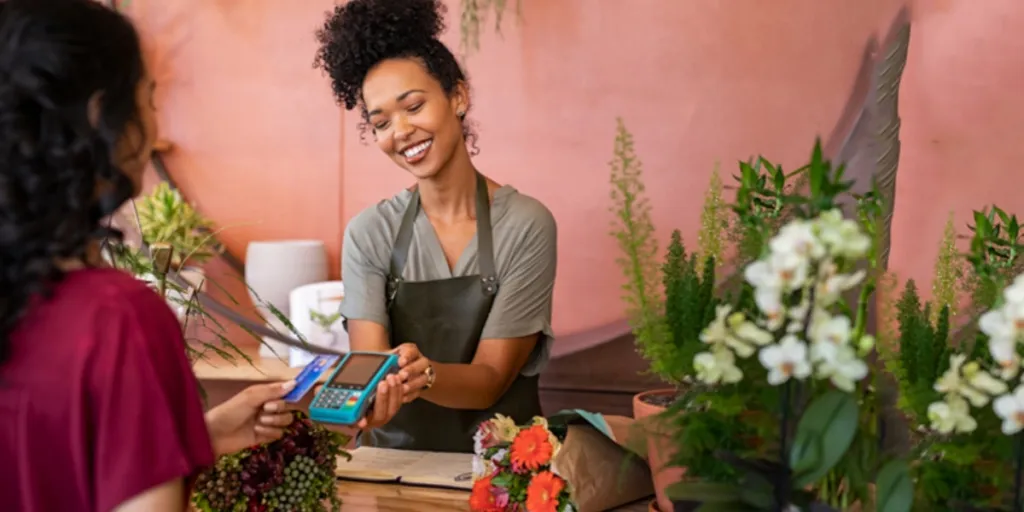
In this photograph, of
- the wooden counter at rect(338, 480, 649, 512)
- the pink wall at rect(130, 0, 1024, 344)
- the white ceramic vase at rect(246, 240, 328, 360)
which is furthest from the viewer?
the white ceramic vase at rect(246, 240, 328, 360)

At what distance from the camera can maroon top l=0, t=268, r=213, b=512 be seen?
0.70m

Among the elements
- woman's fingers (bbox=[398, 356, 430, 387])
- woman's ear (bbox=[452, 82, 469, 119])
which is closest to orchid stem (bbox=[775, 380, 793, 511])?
woman's fingers (bbox=[398, 356, 430, 387])

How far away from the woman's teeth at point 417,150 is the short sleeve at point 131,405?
3.66 ft

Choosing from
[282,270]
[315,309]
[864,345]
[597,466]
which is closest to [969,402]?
[864,345]

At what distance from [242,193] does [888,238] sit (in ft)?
6.20

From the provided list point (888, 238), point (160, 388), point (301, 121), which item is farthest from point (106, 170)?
point (301, 121)

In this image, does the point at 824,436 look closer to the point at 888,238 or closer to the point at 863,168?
the point at 888,238

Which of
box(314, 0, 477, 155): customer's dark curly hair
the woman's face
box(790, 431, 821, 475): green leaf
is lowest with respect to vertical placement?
box(790, 431, 821, 475): green leaf

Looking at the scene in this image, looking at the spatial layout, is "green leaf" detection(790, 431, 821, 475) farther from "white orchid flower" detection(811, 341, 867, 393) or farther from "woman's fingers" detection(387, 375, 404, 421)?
"woman's fingers" detection(387, 375, 404, 421)

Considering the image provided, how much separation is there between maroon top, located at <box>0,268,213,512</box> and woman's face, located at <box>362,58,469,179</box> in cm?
112

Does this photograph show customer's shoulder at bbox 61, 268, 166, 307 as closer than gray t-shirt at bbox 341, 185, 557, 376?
Yes

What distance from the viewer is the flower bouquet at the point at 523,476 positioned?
1.06 meters

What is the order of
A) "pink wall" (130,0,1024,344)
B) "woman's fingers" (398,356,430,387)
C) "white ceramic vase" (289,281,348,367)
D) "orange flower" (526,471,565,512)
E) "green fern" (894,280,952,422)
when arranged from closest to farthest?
"green fern" (894,280,952,422) < "orange flower" (526,471,565,512) < "woman's fingers" (398,356,430,387) < "pink wall" (130,0,1024,344) < "white ceramic vase" (289,281,348,367)

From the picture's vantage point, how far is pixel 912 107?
211cm
